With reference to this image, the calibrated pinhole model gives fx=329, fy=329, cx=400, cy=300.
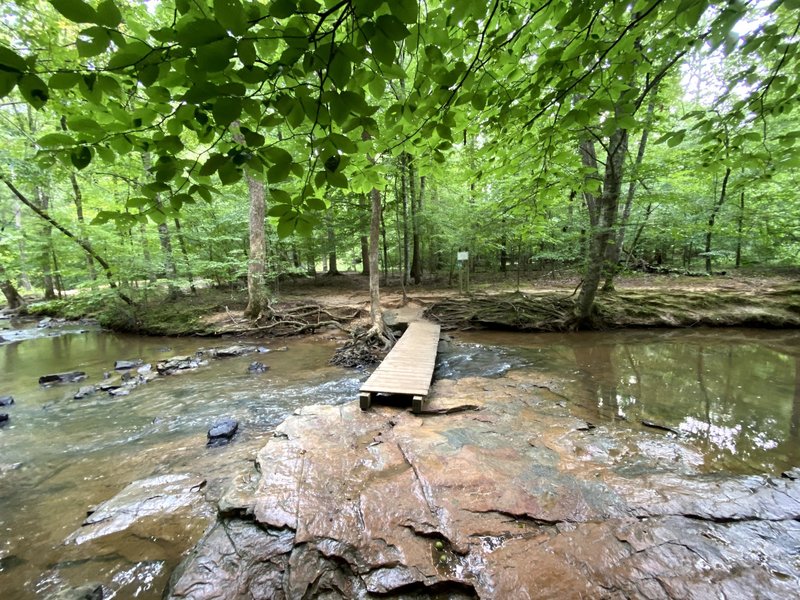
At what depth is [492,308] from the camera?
10188 mm

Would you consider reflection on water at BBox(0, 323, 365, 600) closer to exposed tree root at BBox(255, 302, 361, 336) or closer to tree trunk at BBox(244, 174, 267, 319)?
exposed tree root at BBox(255, 302, 361, 336)

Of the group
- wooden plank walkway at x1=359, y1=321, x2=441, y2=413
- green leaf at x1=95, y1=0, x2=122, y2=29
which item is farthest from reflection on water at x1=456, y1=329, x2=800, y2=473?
green leaf at x1=95, y1=0, x2=122, y2=29

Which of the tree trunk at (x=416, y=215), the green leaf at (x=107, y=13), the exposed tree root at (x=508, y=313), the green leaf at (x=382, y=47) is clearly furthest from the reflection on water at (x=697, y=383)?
the tree trunk at (x=416, y=215)

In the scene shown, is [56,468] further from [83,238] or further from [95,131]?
[83,238]

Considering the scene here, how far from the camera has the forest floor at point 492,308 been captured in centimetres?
905

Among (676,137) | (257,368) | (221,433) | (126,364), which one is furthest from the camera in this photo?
(126,364)

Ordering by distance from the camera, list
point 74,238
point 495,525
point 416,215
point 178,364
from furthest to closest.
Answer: point 416,215 → point 74,238 → point 178,364 → point 495,525

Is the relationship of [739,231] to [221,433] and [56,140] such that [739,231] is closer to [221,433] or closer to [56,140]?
[221,433]

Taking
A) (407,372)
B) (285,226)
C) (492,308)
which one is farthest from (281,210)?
(492,308)

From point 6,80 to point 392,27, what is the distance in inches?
40.8

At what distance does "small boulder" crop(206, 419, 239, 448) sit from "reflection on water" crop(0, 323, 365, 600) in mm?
144

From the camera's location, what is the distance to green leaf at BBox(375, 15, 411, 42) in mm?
992

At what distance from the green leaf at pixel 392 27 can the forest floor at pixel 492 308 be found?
8.90 m

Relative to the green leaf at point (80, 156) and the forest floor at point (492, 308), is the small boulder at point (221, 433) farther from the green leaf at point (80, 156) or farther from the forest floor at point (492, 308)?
the forest floor at point (492, 308)
